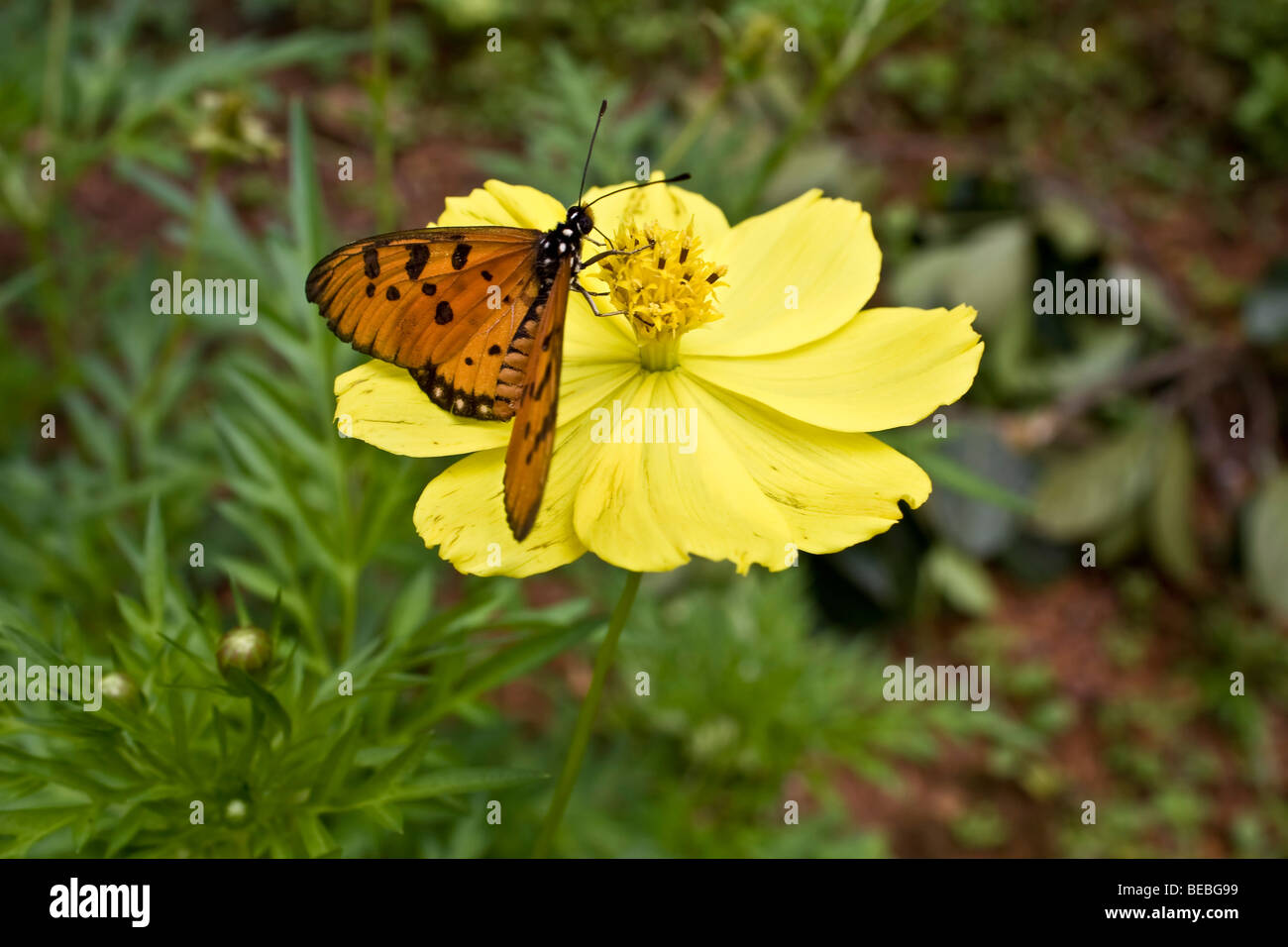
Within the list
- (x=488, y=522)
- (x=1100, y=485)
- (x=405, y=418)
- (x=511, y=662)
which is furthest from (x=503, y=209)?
(x=1100, y=485)

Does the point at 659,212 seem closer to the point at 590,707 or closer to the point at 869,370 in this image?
the point at 869,370

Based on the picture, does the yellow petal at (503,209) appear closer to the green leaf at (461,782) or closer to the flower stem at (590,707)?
the flower stem at (590,707)

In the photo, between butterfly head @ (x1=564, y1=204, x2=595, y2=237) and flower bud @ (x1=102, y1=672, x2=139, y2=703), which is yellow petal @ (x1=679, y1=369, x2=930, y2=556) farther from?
flower bud @ (x1=102, y1=672, x2=139, y2=703)

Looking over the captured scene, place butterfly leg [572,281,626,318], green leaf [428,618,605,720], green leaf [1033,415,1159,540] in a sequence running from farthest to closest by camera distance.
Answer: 1. green leaf [1033,415,1159,540]
2. green leaf [428,618,605,720]
3. butterfly leg [572,281,626,318]

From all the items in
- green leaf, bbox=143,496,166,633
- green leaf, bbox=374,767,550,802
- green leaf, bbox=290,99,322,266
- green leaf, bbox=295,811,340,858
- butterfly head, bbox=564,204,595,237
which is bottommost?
green leaf, bbox=295,811,340,858

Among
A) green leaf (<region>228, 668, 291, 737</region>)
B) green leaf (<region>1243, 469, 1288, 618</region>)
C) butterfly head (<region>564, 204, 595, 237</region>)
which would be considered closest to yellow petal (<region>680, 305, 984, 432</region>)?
butterfly head (<region>564, 204, 595, 237</region>)

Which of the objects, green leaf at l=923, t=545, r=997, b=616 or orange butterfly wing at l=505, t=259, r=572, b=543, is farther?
green leaf at l=923, t=545, r=997, b=616
